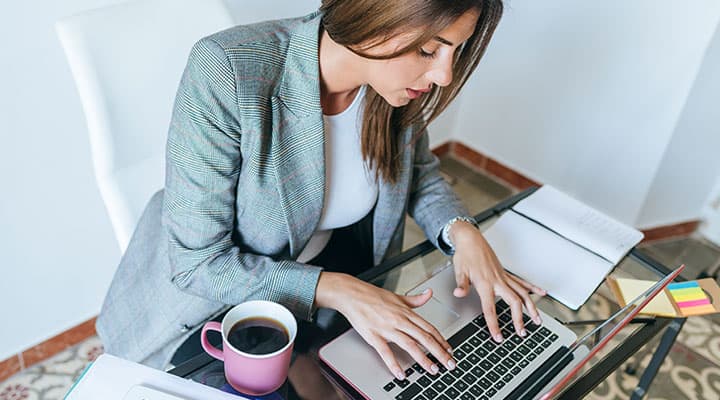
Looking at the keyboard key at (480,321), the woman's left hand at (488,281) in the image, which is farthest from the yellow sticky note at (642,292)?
the keyboard key at (480,321)

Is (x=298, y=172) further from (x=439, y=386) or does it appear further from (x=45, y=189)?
(x=45, y=189)

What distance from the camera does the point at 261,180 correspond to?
961 millimetres

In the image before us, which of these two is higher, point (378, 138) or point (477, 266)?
point (378, 138)

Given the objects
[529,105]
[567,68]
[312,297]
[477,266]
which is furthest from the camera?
[529,105]

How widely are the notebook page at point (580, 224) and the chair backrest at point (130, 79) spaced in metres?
0.66

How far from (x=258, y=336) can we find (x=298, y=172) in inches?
11.9

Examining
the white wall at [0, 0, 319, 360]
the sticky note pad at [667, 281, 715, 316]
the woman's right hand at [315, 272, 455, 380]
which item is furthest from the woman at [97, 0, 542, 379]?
the white wall at [0, 0, 319, 360]

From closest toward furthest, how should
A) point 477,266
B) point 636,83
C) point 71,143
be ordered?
point 477,266, point 71,143, point 636,83

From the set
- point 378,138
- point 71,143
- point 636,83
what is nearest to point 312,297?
point 378,138

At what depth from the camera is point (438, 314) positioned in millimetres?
984

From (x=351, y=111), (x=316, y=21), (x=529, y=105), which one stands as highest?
(x=316, y=21)

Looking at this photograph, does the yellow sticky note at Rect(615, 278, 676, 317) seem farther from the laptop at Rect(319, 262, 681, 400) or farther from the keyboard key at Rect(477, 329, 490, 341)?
the keyboard key at Rect(477, 329, 490, 341)

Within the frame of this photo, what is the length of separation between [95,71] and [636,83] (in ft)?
5.41

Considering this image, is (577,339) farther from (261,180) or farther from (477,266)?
(261,180)
